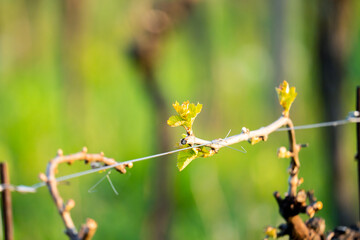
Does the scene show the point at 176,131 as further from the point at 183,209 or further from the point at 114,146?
the point at 183,209

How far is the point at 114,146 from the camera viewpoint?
9.68ft

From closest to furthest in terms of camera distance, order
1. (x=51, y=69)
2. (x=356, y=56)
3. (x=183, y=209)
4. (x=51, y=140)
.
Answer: (x=183, y=209) → (x=51, y=140) → (x=356, y=56) → (x=51, y=69)

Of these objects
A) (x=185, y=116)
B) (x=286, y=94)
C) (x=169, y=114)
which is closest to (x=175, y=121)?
(x=185, y=116)

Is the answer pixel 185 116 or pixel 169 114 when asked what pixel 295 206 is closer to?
pixel 185 116

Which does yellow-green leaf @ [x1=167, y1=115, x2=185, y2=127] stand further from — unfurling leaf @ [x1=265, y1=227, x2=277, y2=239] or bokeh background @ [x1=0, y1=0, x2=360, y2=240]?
bokeh background @ [x1=0, y1=0, x2=360, y2=240]

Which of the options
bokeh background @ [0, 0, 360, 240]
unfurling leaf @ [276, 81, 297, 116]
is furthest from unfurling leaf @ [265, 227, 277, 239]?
bokeh background @ [0, 0, 360, 240]

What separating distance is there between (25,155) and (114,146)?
505mm

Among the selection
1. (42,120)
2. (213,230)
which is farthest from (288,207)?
(42,120)

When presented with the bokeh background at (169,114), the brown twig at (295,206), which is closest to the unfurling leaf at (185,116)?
the brown twig at (295,206)

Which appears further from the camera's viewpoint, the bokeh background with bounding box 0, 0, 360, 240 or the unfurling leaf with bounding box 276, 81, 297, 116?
the bokeh background with bounding box 0, 0, 360, 240

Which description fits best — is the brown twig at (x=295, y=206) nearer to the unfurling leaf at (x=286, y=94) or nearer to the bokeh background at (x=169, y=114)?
the unfurling leaf at (x=286, y=94)

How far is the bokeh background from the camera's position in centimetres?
165

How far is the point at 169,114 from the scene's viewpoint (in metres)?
1.99

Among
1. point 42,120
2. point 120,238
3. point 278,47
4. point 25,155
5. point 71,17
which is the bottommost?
point 120,238
